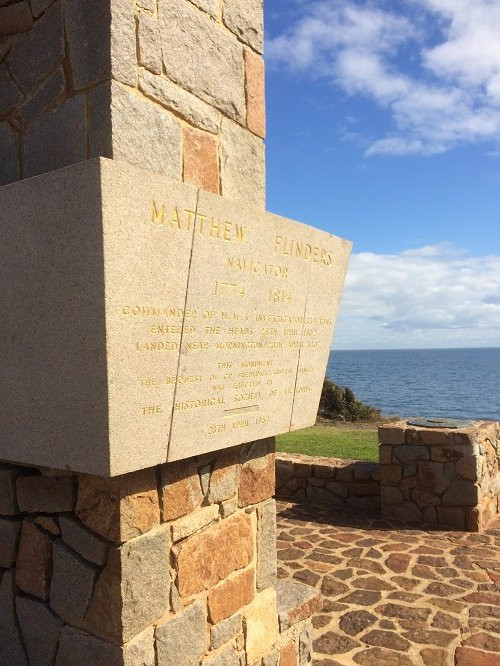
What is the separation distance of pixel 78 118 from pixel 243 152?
0.83 m

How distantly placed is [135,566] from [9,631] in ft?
2.48

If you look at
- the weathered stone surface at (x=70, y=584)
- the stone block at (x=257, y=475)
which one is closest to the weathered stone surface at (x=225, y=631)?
the stone block at (x=257, y=475)

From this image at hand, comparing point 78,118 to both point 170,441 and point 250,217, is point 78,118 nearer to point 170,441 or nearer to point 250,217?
point 250,217

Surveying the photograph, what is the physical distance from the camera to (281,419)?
2.72 metres

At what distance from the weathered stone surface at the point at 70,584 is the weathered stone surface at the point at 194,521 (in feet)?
1.16

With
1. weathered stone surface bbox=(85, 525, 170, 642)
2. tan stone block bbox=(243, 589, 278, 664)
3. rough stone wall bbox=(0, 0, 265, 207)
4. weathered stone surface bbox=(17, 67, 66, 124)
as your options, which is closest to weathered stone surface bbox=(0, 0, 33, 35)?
rough stone wall bbox=(0, 0, 265, 207)

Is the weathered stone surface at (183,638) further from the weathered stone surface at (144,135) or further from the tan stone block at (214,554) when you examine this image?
the weathered stone surface at (144,135)

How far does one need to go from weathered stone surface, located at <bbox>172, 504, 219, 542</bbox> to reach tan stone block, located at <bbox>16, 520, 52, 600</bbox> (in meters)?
0.50

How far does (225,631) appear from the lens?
2.49 meters

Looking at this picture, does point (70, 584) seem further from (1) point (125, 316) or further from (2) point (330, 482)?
(2) point (330, 482)

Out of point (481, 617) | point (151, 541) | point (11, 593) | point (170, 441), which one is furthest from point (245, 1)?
point (481, 617)

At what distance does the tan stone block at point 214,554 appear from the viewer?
7.53ft

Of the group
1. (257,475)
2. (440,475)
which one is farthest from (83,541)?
(440,475)

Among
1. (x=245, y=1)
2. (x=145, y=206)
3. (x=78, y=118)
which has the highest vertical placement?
(x=245, y=1)
